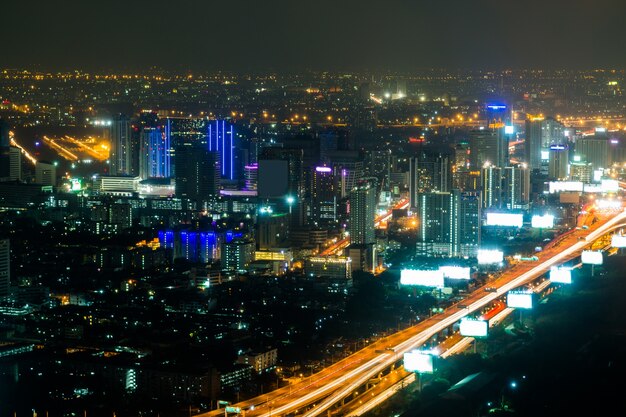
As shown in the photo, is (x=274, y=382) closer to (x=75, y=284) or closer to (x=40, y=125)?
(x=75, y=284)

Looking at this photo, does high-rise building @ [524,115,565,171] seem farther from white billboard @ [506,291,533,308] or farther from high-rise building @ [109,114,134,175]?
white billboard @ [506,291,533,308]

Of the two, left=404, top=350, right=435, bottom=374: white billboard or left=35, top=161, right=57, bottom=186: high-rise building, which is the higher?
left=35, top=161, right=57, bottom=186: high-rise building

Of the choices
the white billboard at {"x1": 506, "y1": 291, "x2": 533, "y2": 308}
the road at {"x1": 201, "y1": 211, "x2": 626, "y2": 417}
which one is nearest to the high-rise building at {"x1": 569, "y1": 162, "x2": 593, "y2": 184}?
the road at {"x1": 201, "y1": 211, "x2": 626, "y2": 417}

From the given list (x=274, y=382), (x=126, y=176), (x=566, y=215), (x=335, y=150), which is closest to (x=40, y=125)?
(x=126, y=176)

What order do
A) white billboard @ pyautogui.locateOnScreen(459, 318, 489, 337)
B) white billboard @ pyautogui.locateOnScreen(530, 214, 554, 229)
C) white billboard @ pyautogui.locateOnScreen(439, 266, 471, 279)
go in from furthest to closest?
white billboard @ pyautogui.locateOnScreen(530, 214, 554, 229) → white billboard @ pyautogui.locateOnScreen(439, 266, 471, 279) → white billboard @ pyautogui.locateOnScreen(459, 318, 489, 337)

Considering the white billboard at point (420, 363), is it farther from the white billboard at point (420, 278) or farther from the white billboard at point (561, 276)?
the white billboard at point (561, 276)

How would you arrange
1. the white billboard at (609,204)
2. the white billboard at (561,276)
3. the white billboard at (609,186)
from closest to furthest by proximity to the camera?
the white billboard at (561,276) → the white billboard at (609,204) → the white billboard at (609,186)

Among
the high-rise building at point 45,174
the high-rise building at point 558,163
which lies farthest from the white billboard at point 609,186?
the high-rise building at point 45,174
